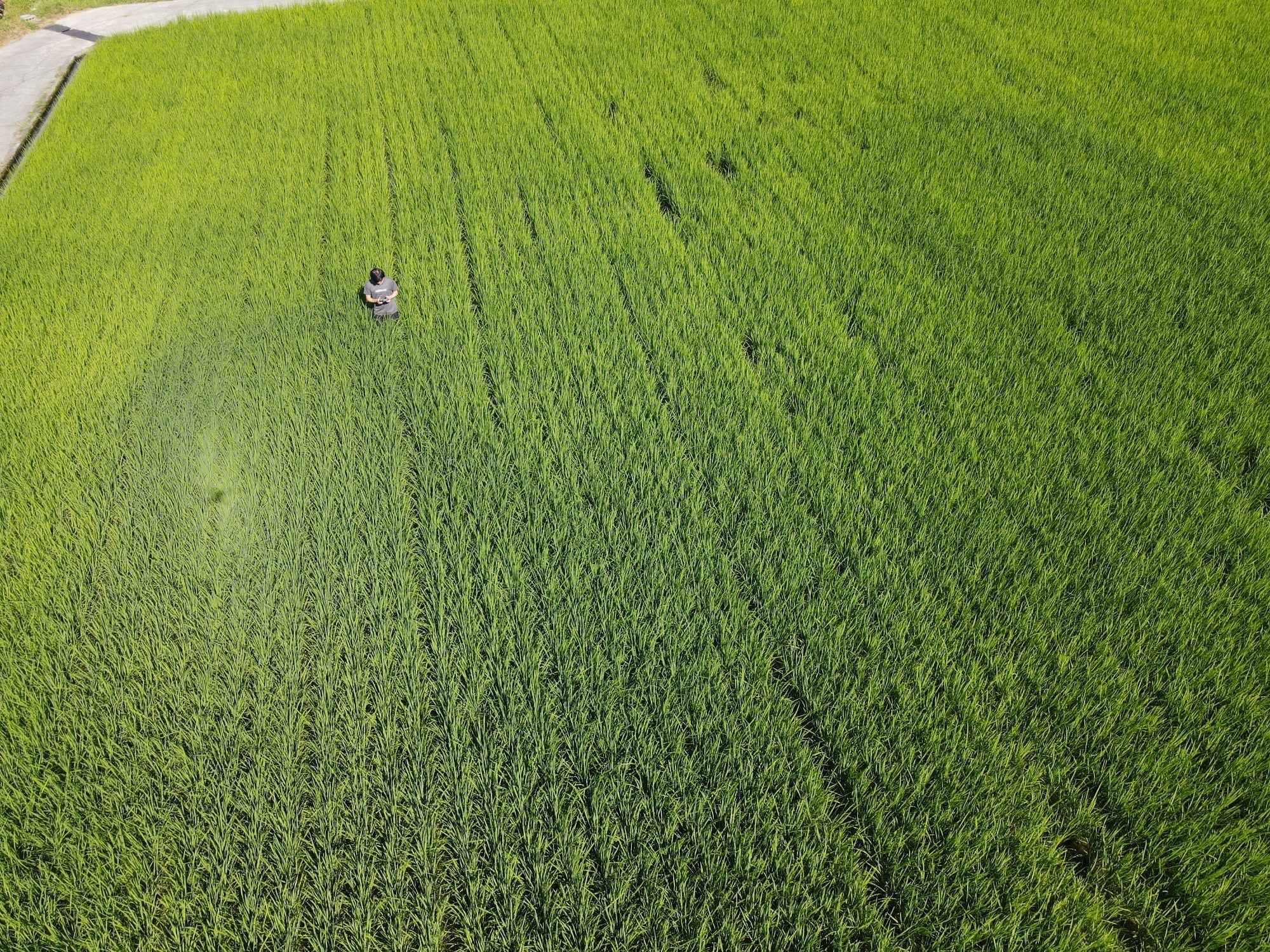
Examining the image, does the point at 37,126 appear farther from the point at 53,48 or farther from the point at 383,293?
the point at 383,293

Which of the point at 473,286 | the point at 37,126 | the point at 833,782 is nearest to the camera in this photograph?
the point at 833,782

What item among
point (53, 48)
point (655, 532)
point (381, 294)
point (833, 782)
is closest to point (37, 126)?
point (53, 48)

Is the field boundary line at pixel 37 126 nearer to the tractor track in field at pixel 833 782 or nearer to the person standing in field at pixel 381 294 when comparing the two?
the person standing in field at pixel 381 294

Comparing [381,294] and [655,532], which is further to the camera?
[381,294]

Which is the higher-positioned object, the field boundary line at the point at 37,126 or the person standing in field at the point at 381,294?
the field boundary line at the point at 37,126

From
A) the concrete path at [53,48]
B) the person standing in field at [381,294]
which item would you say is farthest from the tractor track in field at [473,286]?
the concrete path at [53,48]

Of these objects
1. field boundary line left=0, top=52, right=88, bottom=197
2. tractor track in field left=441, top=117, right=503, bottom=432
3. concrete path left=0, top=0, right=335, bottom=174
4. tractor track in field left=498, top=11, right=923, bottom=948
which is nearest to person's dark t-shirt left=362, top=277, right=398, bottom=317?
tractor track in field left=441, top=117, right=503, bottom=432

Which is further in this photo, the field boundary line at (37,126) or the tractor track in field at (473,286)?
the field boundary line at (37,126)
